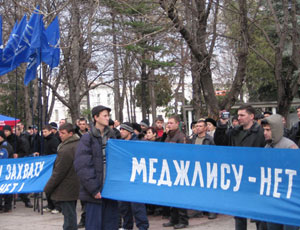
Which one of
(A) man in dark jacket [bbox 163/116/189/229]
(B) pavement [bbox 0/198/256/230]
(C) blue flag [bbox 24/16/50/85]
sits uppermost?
(C) blue flag [bbox 24/16/50/85]

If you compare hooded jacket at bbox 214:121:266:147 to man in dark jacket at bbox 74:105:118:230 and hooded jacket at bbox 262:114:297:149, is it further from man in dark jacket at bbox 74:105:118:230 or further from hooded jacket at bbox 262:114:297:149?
man in dark jacket at bbox 74:105:118:230

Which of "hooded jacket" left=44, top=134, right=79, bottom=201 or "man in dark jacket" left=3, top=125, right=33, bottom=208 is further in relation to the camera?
"man in dark jacket" left=3, top=125, right=33, bottom=208

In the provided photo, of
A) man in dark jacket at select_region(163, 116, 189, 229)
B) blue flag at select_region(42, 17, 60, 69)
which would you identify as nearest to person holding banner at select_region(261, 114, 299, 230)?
man in dark jacket at select_region(163, 116, 189, 229)

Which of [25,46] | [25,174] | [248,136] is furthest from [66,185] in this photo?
[25,46]

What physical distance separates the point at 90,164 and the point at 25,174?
445cm

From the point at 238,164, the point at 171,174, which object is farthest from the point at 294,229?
the point at 171,174

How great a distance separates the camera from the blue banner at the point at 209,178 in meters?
5.07

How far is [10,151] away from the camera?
11312 millimetres

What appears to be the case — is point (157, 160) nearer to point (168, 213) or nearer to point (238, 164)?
point (238, 164)

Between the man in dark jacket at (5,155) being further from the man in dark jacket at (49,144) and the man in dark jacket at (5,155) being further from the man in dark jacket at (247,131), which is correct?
the man in dark jacket at (247,131)

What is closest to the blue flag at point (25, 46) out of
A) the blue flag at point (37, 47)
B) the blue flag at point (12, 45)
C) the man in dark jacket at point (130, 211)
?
the blue flag at point (37, 47)

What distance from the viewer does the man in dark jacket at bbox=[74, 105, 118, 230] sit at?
19.0 ft

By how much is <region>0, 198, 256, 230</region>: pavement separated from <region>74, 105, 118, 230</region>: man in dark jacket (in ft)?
8.55

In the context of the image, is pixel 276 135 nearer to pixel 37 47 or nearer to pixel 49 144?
pixel 49 144
